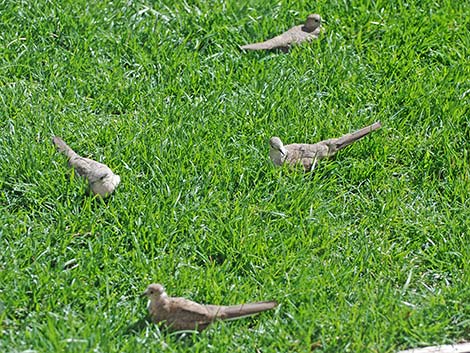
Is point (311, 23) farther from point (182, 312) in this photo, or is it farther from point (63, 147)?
point (182, 312)

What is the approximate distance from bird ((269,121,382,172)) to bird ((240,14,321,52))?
1.17 meters

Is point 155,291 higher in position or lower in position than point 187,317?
higher

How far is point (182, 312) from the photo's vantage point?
4973 millimetres

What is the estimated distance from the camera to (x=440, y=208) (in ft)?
19.8

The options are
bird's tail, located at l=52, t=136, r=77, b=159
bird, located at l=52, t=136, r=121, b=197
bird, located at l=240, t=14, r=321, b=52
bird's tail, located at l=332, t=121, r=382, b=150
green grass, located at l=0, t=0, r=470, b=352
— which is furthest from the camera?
bird, located at l=240, t=14, r=321, b=52

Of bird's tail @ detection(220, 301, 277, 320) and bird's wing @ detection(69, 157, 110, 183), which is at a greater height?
bird's wing @ detection(69, 157, 110, 183)

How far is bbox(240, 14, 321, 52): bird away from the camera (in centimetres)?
712

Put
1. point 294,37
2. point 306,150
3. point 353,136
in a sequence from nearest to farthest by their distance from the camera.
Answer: point 306,150
point 353,136
point 294,37

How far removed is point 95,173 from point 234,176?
916mm

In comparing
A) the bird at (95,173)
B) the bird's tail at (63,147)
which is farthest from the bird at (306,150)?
the bird's tail at (63,147)

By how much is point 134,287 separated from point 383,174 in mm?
1970

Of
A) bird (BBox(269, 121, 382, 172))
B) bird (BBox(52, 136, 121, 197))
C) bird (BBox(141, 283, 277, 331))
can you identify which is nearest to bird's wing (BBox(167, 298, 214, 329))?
bird (BBox(141, 283, 277, 331))

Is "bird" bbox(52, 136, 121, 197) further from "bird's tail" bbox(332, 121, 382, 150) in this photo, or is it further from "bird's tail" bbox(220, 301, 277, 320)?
"bird's tail" bbox(332, 121, 382, 150)

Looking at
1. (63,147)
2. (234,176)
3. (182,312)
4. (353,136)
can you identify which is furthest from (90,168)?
(353,136)
